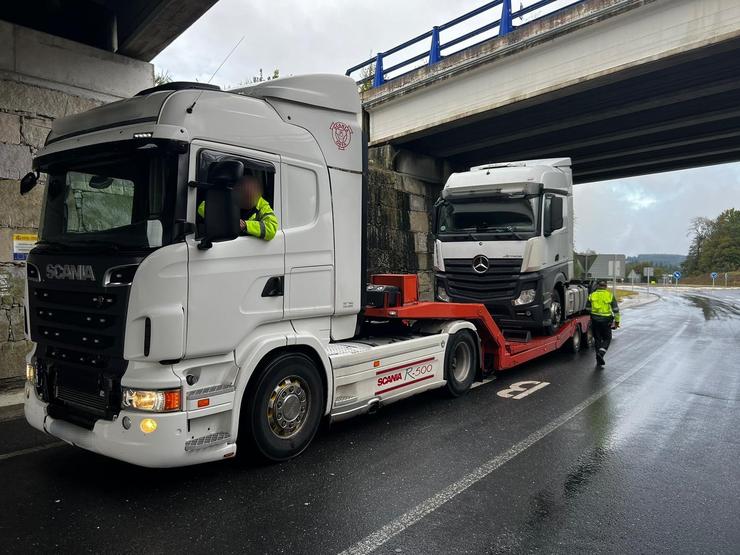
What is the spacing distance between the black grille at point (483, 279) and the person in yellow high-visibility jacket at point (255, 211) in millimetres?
5236

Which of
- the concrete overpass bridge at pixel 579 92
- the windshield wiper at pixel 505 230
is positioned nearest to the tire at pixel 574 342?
the windshield wiper at pixel 505 230

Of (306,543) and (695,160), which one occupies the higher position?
(695,160)

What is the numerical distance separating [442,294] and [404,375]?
4004mm

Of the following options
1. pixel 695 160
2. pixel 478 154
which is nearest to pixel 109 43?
pixel 478 154

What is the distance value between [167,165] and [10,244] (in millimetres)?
5535

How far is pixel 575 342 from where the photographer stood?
10375mm

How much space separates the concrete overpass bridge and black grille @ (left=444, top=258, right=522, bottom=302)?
220 inches

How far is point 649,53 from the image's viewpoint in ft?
34.5

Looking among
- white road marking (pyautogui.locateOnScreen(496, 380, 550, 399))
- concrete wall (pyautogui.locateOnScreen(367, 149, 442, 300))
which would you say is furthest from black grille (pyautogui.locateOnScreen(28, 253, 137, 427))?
concrete wall (pyautogui.locateOnScreen(367, 149, 442, 300))

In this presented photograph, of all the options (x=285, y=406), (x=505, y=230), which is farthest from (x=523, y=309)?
(x=285, y=406)

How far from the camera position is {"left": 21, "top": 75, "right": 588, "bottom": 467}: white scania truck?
143 inches

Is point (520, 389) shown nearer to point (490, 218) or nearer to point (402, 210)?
point (490, 218)

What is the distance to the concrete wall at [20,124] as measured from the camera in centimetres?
767

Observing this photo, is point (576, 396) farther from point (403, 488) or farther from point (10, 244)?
point (10, 244)
